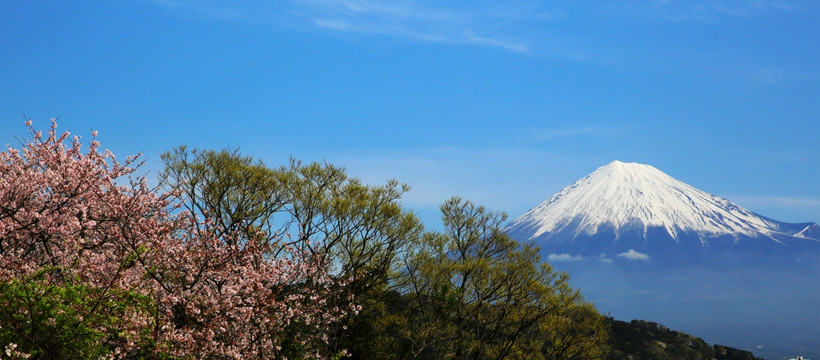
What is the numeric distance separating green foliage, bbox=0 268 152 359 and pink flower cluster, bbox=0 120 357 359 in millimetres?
766

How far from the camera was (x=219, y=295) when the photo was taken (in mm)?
14133

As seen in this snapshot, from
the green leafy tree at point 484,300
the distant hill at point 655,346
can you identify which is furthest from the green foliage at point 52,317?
the distant hill at point 655,346

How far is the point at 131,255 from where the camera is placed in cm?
1233

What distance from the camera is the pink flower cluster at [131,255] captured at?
13062 mm

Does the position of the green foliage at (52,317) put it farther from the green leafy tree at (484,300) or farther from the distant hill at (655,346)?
the distant hill at (655,346)

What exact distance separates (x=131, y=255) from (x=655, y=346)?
56.3 m

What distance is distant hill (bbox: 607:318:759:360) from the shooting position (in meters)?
57.8

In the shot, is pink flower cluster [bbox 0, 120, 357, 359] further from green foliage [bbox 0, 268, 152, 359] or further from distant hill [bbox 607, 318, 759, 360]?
distant hill [bbox 607, 318, 759, 360]

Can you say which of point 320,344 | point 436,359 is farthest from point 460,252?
point 320,344

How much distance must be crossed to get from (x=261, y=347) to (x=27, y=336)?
4768 millimetres

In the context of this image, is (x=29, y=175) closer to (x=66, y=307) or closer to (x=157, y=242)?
(x=157, y=242)

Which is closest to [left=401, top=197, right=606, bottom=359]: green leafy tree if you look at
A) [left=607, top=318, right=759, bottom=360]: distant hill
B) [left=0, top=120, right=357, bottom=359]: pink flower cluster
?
[left=0, top=120, right=357, bottom=359]: pink flower cluster

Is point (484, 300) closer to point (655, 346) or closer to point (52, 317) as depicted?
point (52, 317)

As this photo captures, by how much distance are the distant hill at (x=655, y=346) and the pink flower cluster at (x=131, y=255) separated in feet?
149
